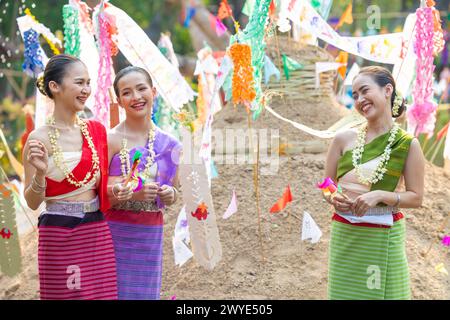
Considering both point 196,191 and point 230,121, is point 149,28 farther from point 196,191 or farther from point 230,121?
point 196,191

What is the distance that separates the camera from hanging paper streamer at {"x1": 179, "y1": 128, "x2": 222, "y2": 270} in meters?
3.42

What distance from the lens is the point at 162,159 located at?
2918mm

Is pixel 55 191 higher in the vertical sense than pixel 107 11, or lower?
lower

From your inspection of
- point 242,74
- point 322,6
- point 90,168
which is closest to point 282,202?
point 242,74

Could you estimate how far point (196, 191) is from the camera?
3439 mm

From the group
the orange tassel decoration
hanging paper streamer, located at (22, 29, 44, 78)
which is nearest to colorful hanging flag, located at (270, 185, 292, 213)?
the orange tassel decoration

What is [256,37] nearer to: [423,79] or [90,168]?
[423,79]

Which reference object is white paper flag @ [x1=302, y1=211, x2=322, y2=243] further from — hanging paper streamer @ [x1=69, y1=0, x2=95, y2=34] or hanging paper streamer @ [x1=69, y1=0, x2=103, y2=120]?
hanging paper streamer @ [x1=69, y1=0, x2=95, y2=34]

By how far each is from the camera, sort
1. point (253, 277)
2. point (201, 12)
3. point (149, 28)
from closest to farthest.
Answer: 1. point (253, 277)
2. point (201, 12)
3. point (149, 28)

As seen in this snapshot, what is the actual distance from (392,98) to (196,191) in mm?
1039

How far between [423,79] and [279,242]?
114 cm

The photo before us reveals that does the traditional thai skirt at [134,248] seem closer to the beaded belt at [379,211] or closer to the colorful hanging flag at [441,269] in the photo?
the beaded belt at [379,211]

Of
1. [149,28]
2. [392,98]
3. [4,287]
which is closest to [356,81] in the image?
[392,98]

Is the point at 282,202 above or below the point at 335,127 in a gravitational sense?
below
